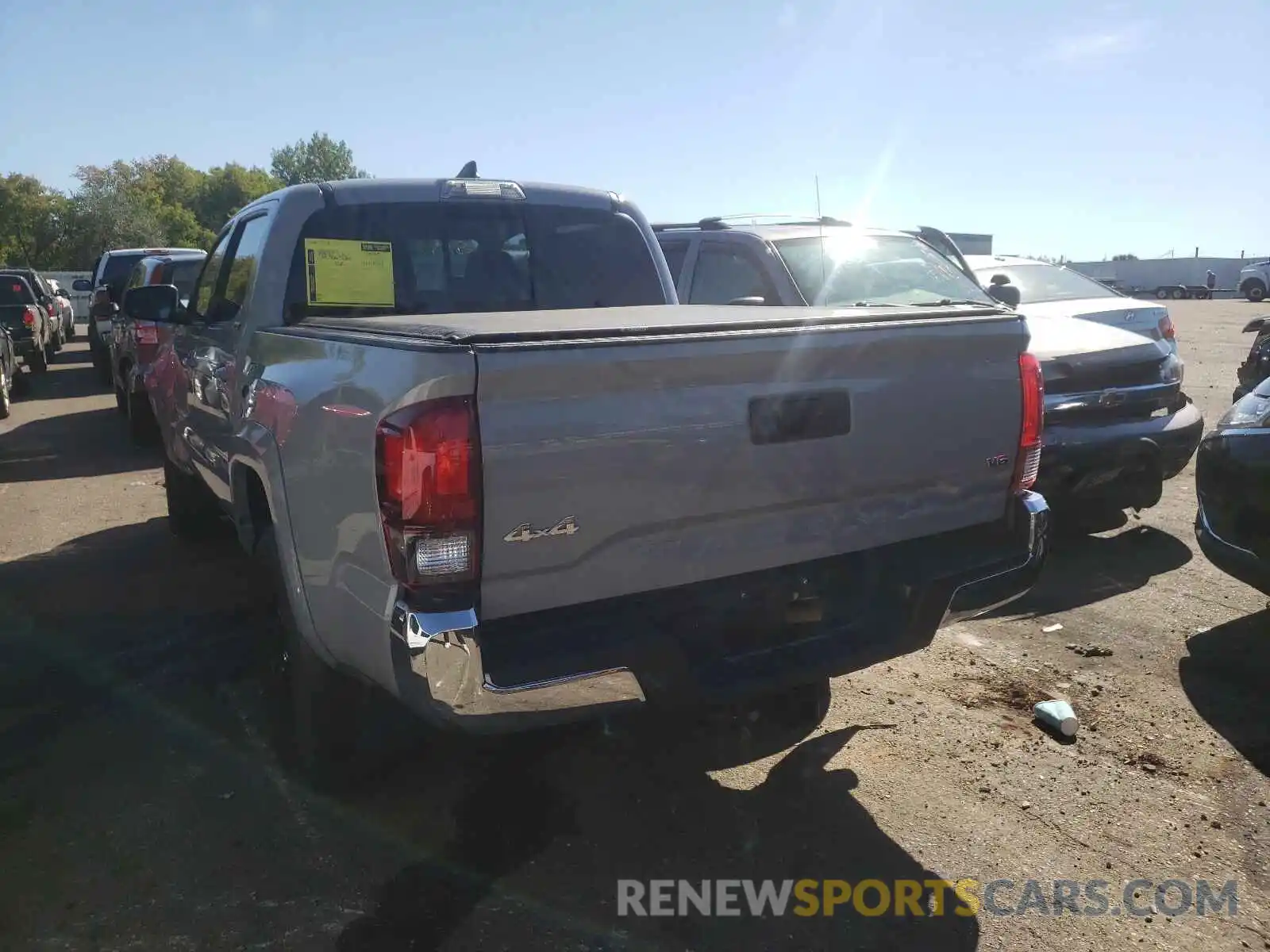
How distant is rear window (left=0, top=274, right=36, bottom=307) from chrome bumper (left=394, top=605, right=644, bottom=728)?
17259mm

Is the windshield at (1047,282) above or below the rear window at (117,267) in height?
below

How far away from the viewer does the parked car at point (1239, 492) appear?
4273 mm

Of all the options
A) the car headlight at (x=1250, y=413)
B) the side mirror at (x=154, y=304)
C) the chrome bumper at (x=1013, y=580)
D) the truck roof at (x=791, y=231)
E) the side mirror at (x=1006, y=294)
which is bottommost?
the chrome bumper at (x=1013, y=580)

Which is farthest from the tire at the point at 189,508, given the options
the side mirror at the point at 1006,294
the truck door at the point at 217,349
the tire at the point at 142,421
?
the side mirror at the point at 1006,294

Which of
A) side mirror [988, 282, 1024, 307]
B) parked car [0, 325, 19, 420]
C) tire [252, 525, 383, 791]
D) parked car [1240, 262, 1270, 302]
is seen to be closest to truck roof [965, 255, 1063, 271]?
Answer: side mirror [988, 282, 1024, 307]

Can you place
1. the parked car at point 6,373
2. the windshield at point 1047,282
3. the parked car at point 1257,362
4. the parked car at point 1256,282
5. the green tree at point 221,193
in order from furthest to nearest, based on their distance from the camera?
the green tree at point 221,193
the parked car at point 1256,282
the parked car at point 6,373
the parked car at point 1257,362
the windshield at point 1047,282

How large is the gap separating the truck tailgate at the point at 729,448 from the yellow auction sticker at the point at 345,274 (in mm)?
1912

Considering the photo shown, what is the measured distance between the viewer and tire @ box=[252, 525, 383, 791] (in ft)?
10.6

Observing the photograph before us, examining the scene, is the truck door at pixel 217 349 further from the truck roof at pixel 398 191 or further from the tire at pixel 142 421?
the tire at pixel 142 421

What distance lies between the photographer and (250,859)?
309 centimetres

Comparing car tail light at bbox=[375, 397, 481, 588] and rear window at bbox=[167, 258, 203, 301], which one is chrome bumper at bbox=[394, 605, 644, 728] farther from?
rear window at bbox=[167, 258, 203, 301]

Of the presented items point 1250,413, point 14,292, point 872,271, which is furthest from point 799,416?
point 14,292

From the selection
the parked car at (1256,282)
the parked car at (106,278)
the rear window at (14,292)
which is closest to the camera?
the parked car at (106,278)

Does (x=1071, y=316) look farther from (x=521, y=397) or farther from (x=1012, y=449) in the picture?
(x=521, y=397)
